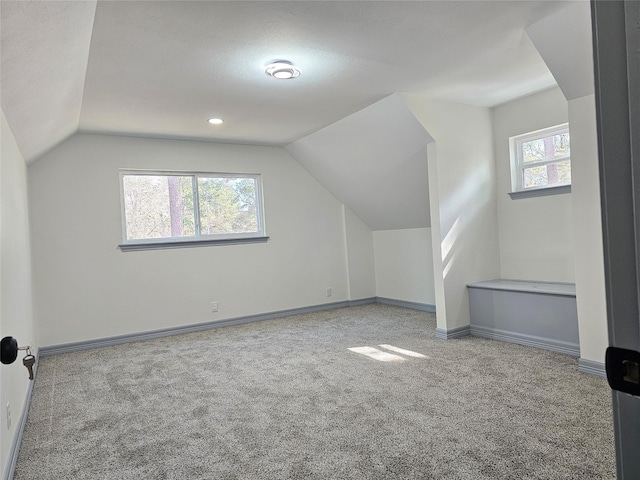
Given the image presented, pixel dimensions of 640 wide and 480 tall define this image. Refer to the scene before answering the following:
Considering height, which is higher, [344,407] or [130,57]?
[130,57]

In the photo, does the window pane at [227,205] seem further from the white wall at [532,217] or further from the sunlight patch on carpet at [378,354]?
the white wall at [532,217]

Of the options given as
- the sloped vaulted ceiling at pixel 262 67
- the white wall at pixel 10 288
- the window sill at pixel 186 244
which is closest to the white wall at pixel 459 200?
the sloped vaulted ceiling at pixel 262 67

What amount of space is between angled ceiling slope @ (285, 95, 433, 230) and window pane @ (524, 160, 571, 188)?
3.33 ft

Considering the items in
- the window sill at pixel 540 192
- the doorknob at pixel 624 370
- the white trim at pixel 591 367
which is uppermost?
the window sill at pixel 540 192

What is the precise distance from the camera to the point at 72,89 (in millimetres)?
2879

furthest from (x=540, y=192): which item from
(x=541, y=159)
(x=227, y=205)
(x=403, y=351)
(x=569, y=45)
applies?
(x=227, y=205)

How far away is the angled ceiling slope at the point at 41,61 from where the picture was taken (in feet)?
5.52

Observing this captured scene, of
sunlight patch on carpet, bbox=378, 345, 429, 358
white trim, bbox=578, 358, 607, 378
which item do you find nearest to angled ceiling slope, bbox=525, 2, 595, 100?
white trim, bbox=578, 358, 607, 378

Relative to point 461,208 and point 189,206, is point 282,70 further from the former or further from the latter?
point 189,206

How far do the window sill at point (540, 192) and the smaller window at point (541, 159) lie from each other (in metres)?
0.05

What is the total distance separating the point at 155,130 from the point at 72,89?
63.3 inches

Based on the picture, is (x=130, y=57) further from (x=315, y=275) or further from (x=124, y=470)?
(x=315, y=275)

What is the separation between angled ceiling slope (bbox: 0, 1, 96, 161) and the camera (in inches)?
66.3

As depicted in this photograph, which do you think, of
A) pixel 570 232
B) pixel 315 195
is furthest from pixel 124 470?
pixel 315 195
